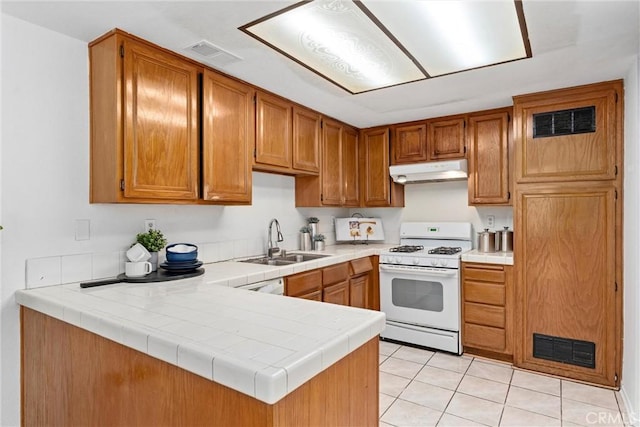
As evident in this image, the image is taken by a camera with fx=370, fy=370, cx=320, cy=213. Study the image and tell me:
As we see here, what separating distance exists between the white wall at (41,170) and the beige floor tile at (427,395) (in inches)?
83.0

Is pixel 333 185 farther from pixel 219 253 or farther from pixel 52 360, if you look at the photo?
pixel 52 360

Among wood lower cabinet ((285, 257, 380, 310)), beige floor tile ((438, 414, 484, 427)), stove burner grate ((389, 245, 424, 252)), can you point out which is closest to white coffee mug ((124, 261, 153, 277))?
wood lower cabinet ((285, 257, 380, 310))

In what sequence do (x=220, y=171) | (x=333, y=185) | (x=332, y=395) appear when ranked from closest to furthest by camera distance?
(x=332, y=395), (x=220, y=171), (x=333, y=185)

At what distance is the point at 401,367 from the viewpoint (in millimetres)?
3023

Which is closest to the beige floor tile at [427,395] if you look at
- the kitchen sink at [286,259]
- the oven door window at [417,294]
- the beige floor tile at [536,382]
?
the beige floor tile at [536,382]

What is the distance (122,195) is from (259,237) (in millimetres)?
1454

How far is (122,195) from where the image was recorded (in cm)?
192

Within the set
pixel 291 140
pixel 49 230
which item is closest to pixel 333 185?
pixel 291 140

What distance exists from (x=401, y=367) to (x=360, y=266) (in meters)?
0.94

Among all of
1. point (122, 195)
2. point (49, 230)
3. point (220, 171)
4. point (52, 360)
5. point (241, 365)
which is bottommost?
point (52, 360)

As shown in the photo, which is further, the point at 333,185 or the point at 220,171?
the point at 333,185

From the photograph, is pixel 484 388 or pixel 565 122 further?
pixel 565 122

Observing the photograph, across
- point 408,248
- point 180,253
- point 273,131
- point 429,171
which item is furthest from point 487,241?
point 180,253

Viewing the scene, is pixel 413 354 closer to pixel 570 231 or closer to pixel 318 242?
pixel 318 242
